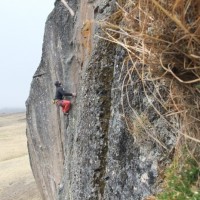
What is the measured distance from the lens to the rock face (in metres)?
8.68

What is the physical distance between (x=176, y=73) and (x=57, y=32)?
1129 centimetres

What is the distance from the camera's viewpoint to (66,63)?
56.0 feet

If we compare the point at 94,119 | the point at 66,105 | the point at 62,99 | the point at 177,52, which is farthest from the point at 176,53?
the point at 62,99

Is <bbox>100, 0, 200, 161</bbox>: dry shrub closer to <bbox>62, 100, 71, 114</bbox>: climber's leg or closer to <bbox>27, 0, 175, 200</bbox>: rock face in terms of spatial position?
<bbox>27, 0, 175, 200</bbox>: rock face

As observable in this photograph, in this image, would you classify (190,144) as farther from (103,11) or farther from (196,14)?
(103,11)

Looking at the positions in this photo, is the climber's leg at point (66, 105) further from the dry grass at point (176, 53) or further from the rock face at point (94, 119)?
the dry grass at point (176, 53)

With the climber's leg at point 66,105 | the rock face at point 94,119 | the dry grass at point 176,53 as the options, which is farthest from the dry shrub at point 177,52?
the climber's leg at point 66,105

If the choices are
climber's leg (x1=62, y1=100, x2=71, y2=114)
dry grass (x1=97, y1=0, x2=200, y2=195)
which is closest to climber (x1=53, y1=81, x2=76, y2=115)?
climber's leg (x1=62, y1=100, x2=71, y2=114)

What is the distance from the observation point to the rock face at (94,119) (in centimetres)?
868

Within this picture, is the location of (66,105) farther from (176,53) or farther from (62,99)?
(176,53)

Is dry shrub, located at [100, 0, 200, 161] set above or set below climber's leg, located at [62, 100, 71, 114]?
above

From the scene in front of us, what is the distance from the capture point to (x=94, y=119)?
11258 millimetres

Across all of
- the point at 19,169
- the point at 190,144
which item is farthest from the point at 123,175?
the point at 19,169

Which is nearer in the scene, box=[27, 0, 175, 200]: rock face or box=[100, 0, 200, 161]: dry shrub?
box=[100, 0, 200, 161]: dry shrub
